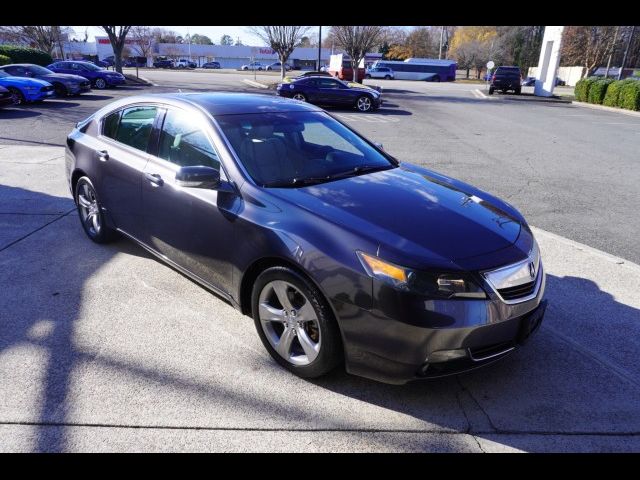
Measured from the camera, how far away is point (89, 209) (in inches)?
190

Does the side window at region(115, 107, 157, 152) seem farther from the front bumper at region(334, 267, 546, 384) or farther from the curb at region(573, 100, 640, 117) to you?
the curb at region(573, 100, 640, 117)

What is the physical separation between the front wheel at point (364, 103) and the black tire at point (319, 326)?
59.2 feet

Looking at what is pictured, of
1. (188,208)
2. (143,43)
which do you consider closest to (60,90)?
(188,208)

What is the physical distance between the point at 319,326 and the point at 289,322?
0.27 meters

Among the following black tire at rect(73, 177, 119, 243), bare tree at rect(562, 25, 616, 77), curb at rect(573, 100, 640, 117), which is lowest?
black tire at rect(73, 177, 119, 243)

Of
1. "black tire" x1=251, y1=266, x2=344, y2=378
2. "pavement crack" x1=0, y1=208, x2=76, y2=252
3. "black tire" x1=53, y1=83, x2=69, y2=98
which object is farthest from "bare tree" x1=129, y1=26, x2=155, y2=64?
"black tire" x1=251, y1=266, x2=344, y2=378

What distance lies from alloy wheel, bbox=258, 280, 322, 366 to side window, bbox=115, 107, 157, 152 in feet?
6.10

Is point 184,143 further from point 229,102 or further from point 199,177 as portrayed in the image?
point 199,177

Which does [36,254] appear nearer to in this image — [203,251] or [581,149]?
[203,251]

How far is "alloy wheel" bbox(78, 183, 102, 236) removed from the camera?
184 inches

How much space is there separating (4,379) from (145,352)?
80cm

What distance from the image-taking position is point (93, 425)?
2.48m

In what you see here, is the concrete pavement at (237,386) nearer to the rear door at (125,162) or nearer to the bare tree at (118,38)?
the rear door at (125,162)

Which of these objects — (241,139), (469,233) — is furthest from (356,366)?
(241,139)
